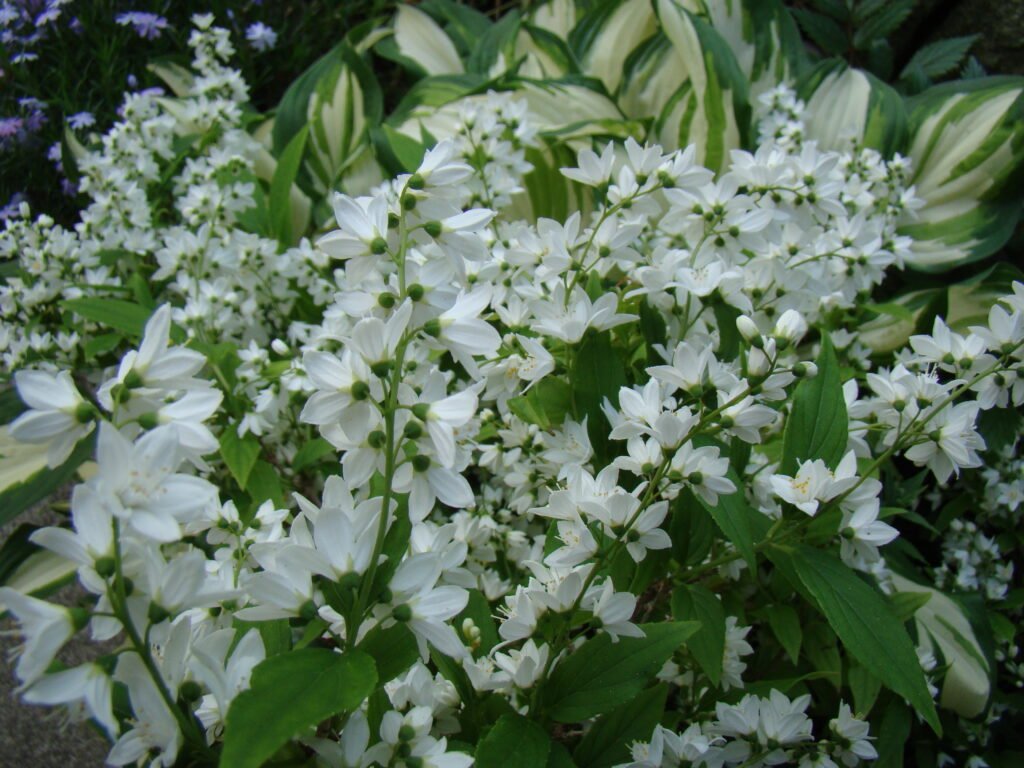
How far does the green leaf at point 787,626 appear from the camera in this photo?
3.12 feet

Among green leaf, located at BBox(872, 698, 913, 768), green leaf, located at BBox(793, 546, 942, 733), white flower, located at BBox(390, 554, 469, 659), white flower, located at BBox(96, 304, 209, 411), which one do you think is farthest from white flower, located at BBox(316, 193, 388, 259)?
green leaf, located at BBox(872, 698, 913, 768)

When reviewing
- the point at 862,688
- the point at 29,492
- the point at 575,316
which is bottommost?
the point at 862,688

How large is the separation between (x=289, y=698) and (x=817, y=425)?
0.55m

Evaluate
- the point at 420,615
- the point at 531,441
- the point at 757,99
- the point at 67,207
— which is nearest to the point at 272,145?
the point at 67,207

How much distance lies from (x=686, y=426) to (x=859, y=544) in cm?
25

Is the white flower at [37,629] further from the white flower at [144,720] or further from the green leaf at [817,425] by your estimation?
the green leaf at [817,425]

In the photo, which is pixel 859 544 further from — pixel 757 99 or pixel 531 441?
pixel 757 99

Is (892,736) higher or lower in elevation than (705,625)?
lower

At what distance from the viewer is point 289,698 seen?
→ 545 millimetres

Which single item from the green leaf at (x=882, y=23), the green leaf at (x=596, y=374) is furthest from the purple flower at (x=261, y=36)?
the green leaf at (x=596, y=374)

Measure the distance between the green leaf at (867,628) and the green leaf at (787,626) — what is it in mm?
183

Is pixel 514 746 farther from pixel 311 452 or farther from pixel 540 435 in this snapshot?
pixel 311 452

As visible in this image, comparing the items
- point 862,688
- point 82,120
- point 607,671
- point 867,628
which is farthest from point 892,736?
point 82,120

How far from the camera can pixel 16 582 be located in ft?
4.35
